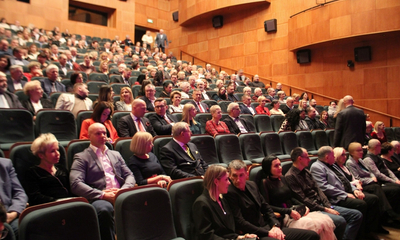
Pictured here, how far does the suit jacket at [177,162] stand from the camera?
1.49m

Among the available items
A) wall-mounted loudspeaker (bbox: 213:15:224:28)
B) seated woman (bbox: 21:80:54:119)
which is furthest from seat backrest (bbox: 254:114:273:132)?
wall-mounted loudspeaker (bbox: 213:15:224:28)

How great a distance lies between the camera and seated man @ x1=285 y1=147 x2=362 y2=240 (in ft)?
5.12

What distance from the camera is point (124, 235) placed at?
935 millimetres

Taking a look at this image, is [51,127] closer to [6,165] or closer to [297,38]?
[6,165]

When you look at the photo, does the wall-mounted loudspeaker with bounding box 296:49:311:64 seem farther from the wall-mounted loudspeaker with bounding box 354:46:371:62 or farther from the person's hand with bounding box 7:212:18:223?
the person's hand with bounding box 7:212:18:223

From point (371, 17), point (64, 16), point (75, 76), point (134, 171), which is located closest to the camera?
point (134, 171)

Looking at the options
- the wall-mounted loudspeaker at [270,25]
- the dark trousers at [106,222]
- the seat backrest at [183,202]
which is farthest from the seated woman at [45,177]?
the wall-mounted loudspeaker at [270,25]

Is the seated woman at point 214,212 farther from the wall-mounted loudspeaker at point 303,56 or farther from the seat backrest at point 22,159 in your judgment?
the wall-mounted loudspeaker at point 303,56

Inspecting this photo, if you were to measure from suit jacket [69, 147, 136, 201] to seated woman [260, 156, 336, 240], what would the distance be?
2.23ft

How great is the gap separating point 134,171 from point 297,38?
176 inches

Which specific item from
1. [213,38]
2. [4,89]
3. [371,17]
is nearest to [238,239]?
[4,89]

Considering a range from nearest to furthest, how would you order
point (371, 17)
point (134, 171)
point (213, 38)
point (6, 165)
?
1. point (6, 165)
2. point (134, 171)
3. point (371, 17)
4. point (213, 38)

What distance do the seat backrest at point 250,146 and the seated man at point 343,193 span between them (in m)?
0.42

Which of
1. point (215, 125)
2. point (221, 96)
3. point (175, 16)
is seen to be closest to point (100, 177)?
point (215, 125)
